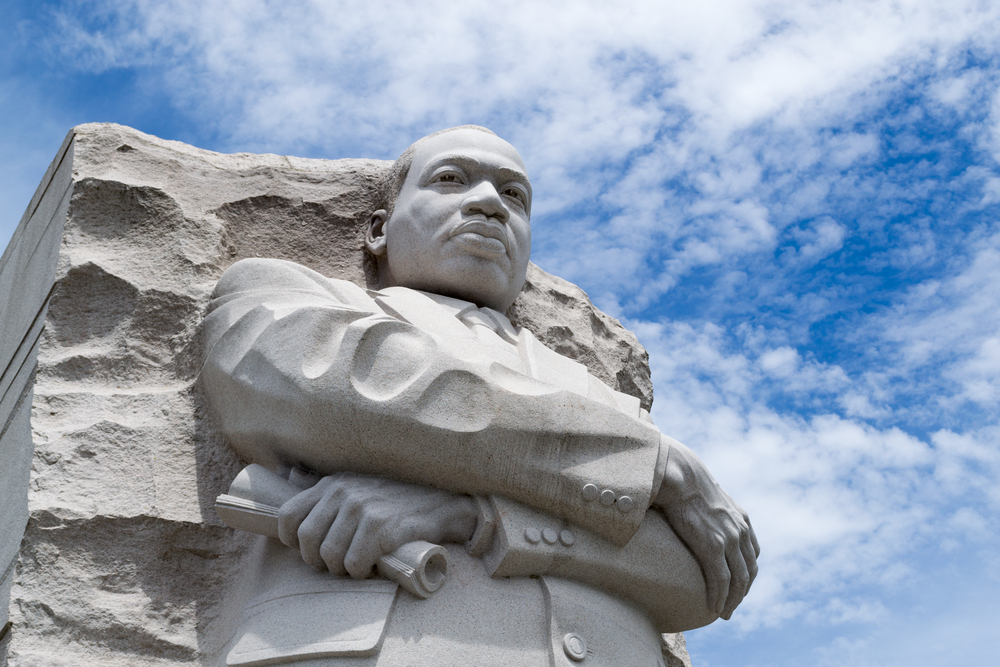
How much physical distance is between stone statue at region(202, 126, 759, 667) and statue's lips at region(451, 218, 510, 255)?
0.64 m

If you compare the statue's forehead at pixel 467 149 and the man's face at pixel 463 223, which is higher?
the statue's forehead at pixel 467 149

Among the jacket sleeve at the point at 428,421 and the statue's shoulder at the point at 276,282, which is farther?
the statue's shoulder at the point at 276,282

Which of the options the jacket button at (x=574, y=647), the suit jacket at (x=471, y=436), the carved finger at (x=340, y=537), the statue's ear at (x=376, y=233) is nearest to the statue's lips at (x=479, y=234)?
the statue's ear at (x=376, y=233)

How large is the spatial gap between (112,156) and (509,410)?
223 cm

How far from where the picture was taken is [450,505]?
3.53 metres

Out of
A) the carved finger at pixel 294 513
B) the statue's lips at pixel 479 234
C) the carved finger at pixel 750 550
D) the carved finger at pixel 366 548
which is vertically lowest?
the carved finger at pixel 366 548

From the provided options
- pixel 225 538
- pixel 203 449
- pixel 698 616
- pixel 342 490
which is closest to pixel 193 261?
pixel 203 449

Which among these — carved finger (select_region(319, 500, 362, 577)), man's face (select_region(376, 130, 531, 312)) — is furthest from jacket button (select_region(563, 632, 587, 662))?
man's face (select_region(376, 130, 531, 312))

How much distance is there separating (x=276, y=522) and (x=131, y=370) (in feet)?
3.61

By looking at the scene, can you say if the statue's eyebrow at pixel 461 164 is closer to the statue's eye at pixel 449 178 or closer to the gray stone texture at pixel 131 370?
the statue's eye at pixel 449 178

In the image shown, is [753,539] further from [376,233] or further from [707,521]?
[376,233]

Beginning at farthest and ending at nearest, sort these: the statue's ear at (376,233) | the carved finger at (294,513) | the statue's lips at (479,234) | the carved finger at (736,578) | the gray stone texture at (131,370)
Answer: the statue's ear at (376,233) < the statue's lips at (479,234) < the carved finger at (736,578) < the gray stone texture at (131,370) < the carved finger at (294,513)

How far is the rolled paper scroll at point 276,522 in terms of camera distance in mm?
3320

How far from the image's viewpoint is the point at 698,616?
3898 millimetres
